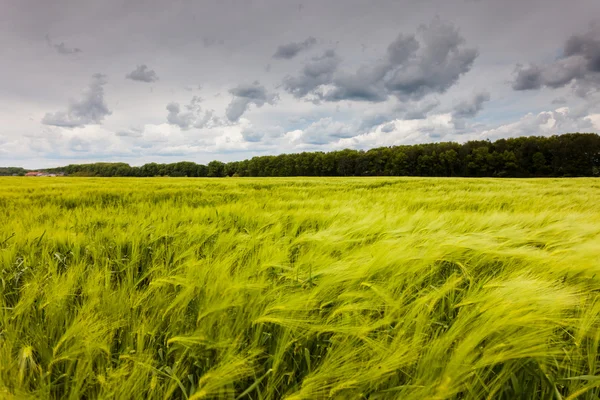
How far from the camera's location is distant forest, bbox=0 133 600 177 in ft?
182

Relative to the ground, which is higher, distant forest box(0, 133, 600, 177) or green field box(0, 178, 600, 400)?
distant forest box(0, 133, 600, 177)

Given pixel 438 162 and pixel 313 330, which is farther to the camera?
pixel 438 162

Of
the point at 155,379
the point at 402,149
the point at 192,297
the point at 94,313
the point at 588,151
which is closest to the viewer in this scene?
the point at 155,379

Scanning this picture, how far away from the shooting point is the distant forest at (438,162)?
55375mm

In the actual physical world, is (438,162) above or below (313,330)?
above

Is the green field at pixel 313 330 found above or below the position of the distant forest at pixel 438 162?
below

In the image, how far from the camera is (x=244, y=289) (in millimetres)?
1116

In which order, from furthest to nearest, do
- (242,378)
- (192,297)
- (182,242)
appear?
(182,242) → (192,297) → (242,378)

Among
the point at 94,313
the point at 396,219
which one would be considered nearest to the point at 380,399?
the point at 94,313

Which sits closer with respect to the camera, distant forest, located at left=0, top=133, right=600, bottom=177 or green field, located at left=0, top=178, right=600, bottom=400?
green field, located at left=0, top=178, right=600, bottom=400

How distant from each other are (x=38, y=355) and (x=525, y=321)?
158 centimetres

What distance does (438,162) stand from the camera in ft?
219

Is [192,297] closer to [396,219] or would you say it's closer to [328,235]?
[328,235]

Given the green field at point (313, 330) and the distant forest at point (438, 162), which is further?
the distant forest at point (438, 162)
